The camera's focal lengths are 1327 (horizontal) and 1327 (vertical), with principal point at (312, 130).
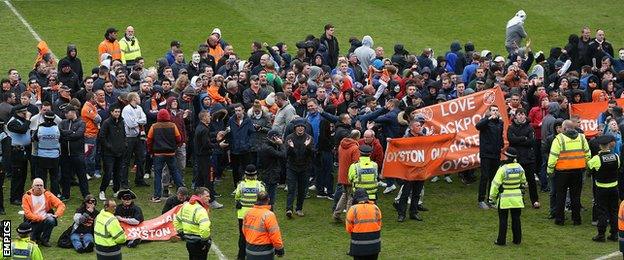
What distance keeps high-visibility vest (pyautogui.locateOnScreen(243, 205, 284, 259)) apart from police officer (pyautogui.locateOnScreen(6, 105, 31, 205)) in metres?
6.13

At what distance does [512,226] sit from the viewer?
73.1 ft

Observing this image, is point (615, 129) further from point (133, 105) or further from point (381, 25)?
point (381, 25)

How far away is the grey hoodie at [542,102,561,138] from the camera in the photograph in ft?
80.8

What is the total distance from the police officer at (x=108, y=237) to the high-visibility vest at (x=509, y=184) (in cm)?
631

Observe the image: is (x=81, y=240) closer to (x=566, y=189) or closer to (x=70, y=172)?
(x=70, y=172)

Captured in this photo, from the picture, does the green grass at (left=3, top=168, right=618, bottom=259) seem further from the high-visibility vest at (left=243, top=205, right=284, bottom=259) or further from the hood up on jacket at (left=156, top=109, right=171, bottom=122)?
the high-visibility vest at (left=243, top=205, right=284, bottom=259)

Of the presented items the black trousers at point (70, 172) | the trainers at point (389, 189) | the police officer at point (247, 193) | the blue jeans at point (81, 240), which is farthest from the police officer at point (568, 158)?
the black trousers at point (70, 172)

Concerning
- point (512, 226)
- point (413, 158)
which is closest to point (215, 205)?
point (413, 158)

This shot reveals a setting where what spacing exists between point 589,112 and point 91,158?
974 centimetres

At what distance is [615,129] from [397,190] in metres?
4.43

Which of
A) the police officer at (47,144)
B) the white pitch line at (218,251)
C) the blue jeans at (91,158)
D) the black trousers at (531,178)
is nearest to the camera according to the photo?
the white pitch line at (218,251)

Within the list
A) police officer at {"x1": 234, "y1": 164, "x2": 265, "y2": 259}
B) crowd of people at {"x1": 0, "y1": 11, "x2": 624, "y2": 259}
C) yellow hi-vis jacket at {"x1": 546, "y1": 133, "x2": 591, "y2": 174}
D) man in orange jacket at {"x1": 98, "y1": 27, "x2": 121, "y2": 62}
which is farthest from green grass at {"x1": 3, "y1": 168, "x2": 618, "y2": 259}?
man in orange jacket at {"x1": 98, "y1": 27, "x2": 121, "y2": 62}

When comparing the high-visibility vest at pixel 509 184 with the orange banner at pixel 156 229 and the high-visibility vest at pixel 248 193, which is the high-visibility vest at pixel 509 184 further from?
the orange banner at pixel 156 229

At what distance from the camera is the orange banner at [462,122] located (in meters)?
24.9
